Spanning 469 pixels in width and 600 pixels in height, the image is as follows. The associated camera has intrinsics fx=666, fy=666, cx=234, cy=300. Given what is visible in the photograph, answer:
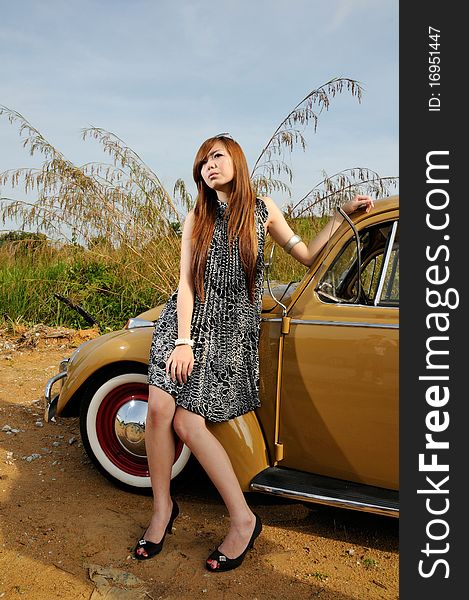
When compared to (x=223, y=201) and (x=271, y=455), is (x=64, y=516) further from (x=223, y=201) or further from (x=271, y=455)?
(x=223, y=201)

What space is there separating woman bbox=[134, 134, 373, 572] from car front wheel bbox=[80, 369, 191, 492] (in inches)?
20.0

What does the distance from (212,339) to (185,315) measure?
0.18 meters

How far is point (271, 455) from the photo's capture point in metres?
3.43

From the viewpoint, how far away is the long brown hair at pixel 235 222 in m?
3.25

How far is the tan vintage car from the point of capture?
3113 mm

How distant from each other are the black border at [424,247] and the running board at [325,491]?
0.68 m

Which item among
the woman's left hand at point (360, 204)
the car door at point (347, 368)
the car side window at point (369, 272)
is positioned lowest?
the car door at point (347, 368)

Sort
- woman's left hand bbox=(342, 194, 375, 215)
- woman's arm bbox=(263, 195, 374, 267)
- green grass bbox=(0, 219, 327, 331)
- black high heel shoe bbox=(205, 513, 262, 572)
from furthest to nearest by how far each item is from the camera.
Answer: green grass bbox=(0, 219, 327, 331) → woman's arm bbox=(263, 195, 374, 267) → woman's left hand bbox=(342, 194, 375, 215) → black high heel shoe bbox=(205, 513, 262, 572)

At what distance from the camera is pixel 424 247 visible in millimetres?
2502

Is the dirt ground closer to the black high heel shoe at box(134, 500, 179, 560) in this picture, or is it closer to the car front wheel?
the black high heel shoe at box(134, 500, 179, 560)

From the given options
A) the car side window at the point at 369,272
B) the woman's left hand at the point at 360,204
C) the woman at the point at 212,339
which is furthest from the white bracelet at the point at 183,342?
the woman's left hand at the point at 360,204

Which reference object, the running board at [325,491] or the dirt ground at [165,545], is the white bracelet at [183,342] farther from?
the dirt ground at [165,545]

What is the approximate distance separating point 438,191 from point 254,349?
1.26m

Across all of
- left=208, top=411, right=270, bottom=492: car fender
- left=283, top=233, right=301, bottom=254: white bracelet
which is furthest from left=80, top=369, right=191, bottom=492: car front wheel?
left=283, top=233, right=301, bottom=254: white bracelet
